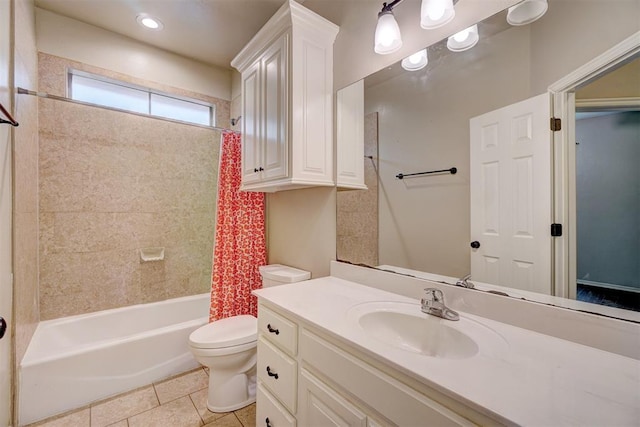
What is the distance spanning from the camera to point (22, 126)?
5.29 ft

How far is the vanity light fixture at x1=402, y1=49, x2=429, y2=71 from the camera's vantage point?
1.24m

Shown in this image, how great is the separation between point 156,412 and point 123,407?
0.24 m

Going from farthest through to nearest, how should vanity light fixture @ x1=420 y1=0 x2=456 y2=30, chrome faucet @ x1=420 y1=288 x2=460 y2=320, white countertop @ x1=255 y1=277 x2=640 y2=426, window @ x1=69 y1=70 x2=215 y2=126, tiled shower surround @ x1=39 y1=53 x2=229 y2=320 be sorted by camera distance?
window @ x1=69 y1=70 x2=215 y2=126, tiled shower surround @ x1=39 y1=53 x2=229 y2=320, vanity light fixture @ x1=420 y1=0 x2=456 y2=30, chrome faucet @ x1=420 y1=288 x2=460 y2=320, white countertop @ x1=255 y1=277 x2=640 y2=426

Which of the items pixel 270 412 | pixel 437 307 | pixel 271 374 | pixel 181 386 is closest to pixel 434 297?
pixel 437 307

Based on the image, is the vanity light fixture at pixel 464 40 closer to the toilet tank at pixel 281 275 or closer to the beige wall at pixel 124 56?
the toilet tank at pixel 281 275

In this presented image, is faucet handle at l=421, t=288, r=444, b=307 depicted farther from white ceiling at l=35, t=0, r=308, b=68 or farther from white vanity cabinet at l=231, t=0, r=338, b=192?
white ceiling at l=35, t=0, r=308, b=68

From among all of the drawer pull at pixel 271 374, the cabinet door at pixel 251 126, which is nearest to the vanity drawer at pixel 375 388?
the drawer pull at pixel 271 374

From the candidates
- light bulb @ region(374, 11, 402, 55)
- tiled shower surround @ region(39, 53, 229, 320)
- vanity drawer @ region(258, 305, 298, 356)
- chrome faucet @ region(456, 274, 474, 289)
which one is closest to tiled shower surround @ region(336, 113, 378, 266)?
light bulb @ region(374, 11, 402, 55)

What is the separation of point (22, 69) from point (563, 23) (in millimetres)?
2752

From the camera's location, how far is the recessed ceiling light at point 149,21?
81.1 inches

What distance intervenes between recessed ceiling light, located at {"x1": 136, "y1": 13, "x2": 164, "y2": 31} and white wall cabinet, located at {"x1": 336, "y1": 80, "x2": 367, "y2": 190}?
5.53 ft

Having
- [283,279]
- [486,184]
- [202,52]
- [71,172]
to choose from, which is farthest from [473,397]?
[202,52]

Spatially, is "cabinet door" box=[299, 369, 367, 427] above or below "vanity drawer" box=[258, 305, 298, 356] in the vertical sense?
below

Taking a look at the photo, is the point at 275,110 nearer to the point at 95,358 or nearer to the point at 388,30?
the point at 388,30
